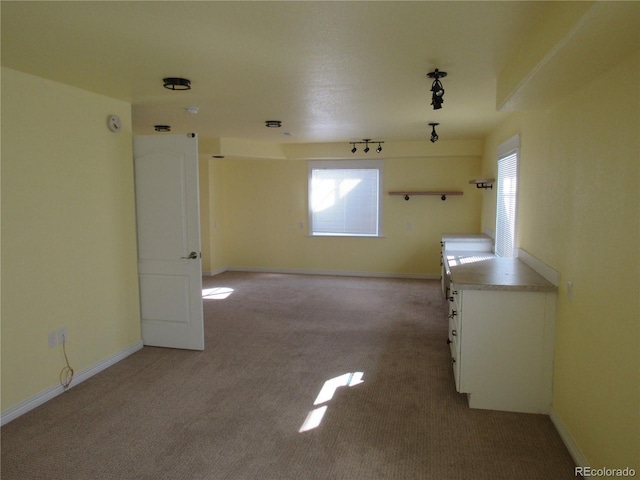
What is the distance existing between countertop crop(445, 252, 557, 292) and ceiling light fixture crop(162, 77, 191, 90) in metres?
2.34

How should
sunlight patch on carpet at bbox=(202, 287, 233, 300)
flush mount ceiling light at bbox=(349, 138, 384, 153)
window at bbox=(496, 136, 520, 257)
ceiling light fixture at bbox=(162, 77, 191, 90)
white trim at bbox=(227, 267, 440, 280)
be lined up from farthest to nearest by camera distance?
1. white trim at bbox=(227, 267, 440, 280)
2. flush mount ceiling light at bbox=(349, 138, 384, 153)
3. sunlight patch on carpet at bbox=(202, 287, 233, 300)
4. window at bbox=(496, 136, 520, 257)
5. ceiling light fixture at bbox=(162, 77, 191, 90)

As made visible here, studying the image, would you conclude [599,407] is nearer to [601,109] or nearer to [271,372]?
[601,109]

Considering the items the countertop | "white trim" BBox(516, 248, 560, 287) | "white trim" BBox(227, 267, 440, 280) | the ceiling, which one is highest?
the ceiling

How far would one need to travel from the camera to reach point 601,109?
212cm

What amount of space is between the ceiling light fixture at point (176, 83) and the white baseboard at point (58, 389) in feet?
7.57

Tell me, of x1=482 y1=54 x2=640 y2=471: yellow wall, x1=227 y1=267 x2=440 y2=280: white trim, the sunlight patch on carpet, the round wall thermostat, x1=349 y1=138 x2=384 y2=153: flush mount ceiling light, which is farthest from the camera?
x1=227 y1=267 x2=440 y2=280: white trim

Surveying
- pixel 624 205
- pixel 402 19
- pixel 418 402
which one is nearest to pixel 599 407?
pixel 624 205

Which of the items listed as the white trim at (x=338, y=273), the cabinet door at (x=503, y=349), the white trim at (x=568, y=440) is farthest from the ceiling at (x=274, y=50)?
the white trim at (x=338, y=273)

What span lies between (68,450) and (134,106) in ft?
9.42

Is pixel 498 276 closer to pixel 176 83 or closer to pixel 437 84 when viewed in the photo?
pixel 437 84

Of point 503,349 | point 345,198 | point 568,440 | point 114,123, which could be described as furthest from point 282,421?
point 345,198

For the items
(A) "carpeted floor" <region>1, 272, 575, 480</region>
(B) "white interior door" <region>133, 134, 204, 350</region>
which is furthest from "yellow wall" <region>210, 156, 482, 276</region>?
(B) "white interior door" <region>133, 134, 204, 350</region>

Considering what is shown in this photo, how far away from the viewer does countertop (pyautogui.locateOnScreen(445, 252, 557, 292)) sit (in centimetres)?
272

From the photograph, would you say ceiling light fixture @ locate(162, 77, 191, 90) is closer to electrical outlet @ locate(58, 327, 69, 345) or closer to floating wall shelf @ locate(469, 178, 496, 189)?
electrical outlet @ locate(58, 327, 69, 345)
